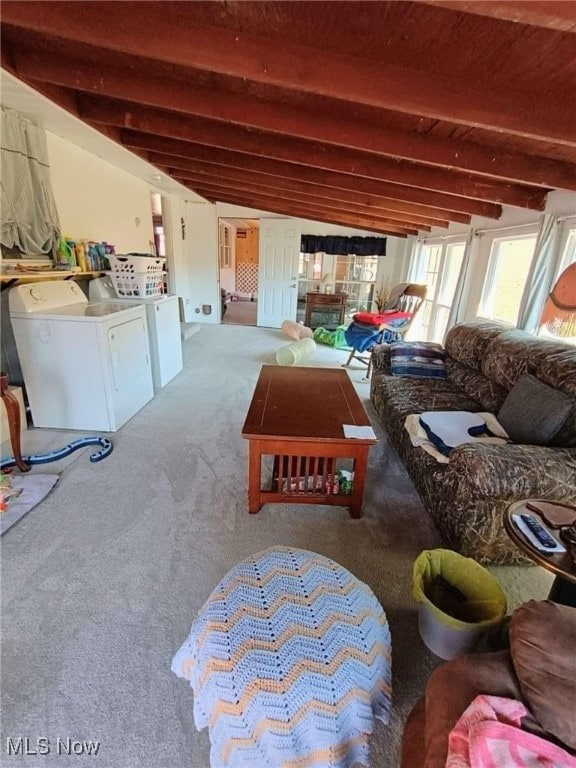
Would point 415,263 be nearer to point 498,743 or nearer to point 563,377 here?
point 563,377

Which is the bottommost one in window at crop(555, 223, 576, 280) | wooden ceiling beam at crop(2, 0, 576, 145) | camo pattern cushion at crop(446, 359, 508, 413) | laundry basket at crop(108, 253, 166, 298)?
camo pattern cushion at crop(446, 359, 508, 413)

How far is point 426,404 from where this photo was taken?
2.65 meters

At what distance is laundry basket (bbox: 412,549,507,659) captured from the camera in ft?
4.11

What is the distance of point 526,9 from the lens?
95 cm

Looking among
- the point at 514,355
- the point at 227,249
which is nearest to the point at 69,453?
the point at 514,355

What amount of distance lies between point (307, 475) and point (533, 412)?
126 cm

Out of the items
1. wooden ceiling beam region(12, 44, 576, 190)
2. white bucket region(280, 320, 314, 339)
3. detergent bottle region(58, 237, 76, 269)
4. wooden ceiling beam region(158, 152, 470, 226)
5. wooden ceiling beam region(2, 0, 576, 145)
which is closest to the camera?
wooden ceiling beam region(2, 0, 576, 145)

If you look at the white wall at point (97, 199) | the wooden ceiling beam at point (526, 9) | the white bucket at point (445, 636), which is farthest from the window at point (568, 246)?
the white wall at point (97, 199)

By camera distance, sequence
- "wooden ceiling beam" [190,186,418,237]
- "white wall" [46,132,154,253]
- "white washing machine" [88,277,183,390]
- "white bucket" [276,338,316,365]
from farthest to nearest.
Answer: "wooden ceiling beam" [190,186,418,237] → "white bucket" [276,338,316,365] → "white washing machine" [88,277,183,390] → "white wall" [46,132,154,253]

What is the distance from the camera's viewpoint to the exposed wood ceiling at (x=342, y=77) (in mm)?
1273

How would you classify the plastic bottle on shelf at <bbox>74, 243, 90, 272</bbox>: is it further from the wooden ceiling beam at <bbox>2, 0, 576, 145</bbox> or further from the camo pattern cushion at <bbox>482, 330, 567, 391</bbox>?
the camo pattern cushion at <bbox>482, 330, 567, 391</bbox>

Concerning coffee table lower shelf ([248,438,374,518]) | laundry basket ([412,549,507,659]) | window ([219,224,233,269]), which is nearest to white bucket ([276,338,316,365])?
coffee table lower shelf ([248,438,374,518])

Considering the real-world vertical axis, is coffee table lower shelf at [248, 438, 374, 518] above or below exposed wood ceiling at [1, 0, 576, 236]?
below

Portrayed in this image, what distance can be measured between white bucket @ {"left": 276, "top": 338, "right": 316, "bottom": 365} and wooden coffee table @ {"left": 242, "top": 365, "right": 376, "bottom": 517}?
7.24 ft
